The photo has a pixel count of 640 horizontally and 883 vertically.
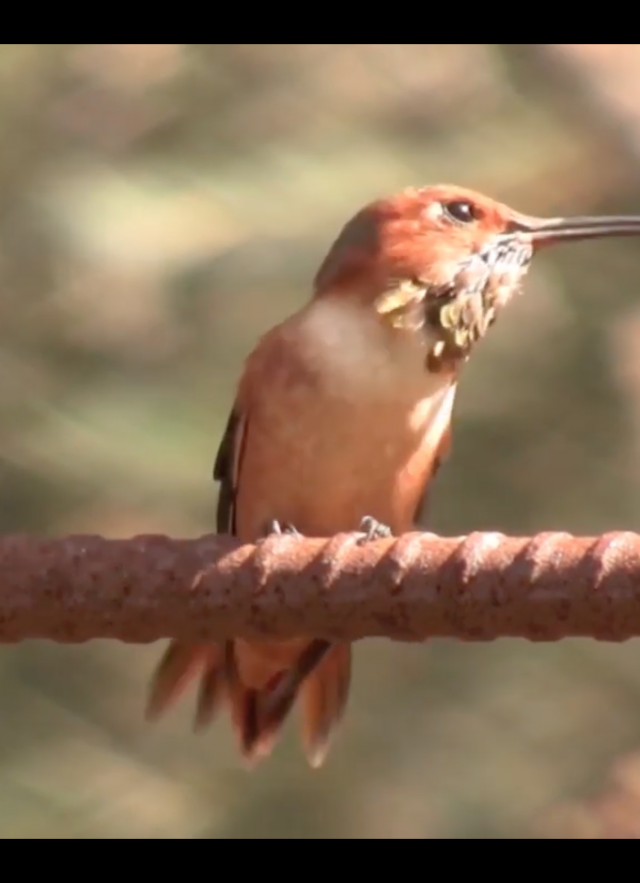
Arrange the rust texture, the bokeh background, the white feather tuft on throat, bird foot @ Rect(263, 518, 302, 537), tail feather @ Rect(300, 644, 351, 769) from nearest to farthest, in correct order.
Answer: the rust texture < the white feather tuft on throat < bird foot @ Rect(263, 518, 302, 537) < tail feather @ Rect(300, 644, 351, 769) < the bokeh background

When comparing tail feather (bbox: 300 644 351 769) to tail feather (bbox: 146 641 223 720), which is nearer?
tail feather (bbox: 146 641 223 720)

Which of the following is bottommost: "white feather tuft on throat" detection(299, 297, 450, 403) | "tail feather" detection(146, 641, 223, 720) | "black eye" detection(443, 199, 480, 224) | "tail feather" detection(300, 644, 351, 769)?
"tail feather" detection(300, 644, 351, 769)

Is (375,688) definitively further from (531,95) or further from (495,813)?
(531,95)

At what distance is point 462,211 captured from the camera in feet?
9.62

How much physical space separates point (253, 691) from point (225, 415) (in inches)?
117

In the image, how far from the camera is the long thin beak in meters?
2.83

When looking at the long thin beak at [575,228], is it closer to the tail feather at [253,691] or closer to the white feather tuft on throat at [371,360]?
the white feather tuft on throat at [371,360]

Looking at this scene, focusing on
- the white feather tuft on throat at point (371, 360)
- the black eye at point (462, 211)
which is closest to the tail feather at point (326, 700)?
the white feather tuft on throat at point (371, 360)

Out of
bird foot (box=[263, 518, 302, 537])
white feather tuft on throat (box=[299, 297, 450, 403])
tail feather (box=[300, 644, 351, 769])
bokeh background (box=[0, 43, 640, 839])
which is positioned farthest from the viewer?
bokeh background (box=[0, 43, 640, 839])

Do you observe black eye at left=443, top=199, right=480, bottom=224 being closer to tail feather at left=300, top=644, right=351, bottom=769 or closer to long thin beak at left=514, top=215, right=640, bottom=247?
long thin beak at left=514, top=215, right=640, bottom=247

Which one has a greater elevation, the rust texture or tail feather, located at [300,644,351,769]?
the rust texture

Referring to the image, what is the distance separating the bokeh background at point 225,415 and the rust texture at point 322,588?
3.69m

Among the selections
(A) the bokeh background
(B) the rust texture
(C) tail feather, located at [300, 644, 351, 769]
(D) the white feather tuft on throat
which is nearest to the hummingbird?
(D) the white feather tuft on throat

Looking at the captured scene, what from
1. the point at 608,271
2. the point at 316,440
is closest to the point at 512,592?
the point at 316,440
